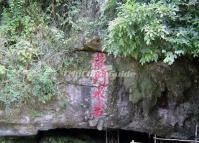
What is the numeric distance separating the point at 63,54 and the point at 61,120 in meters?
1.16

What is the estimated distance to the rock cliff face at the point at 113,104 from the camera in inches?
244

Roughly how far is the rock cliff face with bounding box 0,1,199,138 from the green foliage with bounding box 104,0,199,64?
60.4 inches

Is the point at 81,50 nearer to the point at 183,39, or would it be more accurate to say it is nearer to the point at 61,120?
the point at 61,120

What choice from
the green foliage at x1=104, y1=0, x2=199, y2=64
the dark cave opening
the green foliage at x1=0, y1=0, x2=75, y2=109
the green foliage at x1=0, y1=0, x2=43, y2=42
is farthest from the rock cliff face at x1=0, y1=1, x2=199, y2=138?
the green foliage at x1=104, y1=0, x2=199, y2=64

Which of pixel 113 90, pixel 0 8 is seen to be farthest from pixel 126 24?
pixel 0 8

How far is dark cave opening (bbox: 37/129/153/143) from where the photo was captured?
7172 mm

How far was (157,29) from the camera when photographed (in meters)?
4.21

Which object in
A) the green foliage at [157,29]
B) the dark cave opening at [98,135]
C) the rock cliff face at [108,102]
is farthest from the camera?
the dark cave opening at [98,135]

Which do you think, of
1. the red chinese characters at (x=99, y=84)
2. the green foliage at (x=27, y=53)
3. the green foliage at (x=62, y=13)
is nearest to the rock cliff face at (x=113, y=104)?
the red chinese characters at (x=99, y=84)

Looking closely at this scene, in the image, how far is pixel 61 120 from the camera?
638 cm

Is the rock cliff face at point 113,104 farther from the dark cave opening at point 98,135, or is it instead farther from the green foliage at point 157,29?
the green foliage at point 157,29

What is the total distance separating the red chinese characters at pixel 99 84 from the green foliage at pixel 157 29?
63.4 inches

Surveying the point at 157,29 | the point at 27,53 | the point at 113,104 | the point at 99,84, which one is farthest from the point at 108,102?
the point at 157,29

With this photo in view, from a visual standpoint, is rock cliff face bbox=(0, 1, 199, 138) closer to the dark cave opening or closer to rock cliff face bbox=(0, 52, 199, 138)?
rock cliff face bbox=(0, 52, 199, 138)
